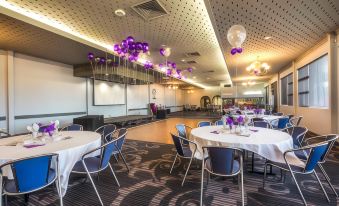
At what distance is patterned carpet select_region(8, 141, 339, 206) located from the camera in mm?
2258

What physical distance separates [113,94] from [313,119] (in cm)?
957

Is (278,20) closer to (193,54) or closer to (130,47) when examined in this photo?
(193,54)

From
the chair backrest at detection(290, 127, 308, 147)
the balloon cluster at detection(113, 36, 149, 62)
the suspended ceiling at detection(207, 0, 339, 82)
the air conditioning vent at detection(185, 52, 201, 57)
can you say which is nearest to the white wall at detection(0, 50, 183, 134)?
the balloon cluster at detection(113, 36, 149, 62)

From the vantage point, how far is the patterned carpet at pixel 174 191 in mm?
2258

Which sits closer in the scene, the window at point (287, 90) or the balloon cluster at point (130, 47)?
the balloon cluster at point (130, 47)

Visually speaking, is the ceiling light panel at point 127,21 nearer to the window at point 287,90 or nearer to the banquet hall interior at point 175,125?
the banquet hall interior at point 175,125

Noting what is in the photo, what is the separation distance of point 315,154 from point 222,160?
1067mm

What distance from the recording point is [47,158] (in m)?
1.78

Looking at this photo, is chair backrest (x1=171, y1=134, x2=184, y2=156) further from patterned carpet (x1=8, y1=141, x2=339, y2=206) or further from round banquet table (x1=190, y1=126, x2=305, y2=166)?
patterned carpet (x1=8, y1=141, x2=339, y2=206)

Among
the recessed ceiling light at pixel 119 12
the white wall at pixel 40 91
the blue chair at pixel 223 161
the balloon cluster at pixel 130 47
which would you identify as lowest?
the blue chair at pixel 223 161

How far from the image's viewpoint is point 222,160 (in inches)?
79.5

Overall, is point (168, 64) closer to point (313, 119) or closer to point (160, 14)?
point (160, 14)

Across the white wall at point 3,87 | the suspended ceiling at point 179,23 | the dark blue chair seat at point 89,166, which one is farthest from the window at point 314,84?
the white wall at point 3,87

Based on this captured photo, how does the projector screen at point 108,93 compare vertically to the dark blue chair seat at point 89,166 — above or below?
above
